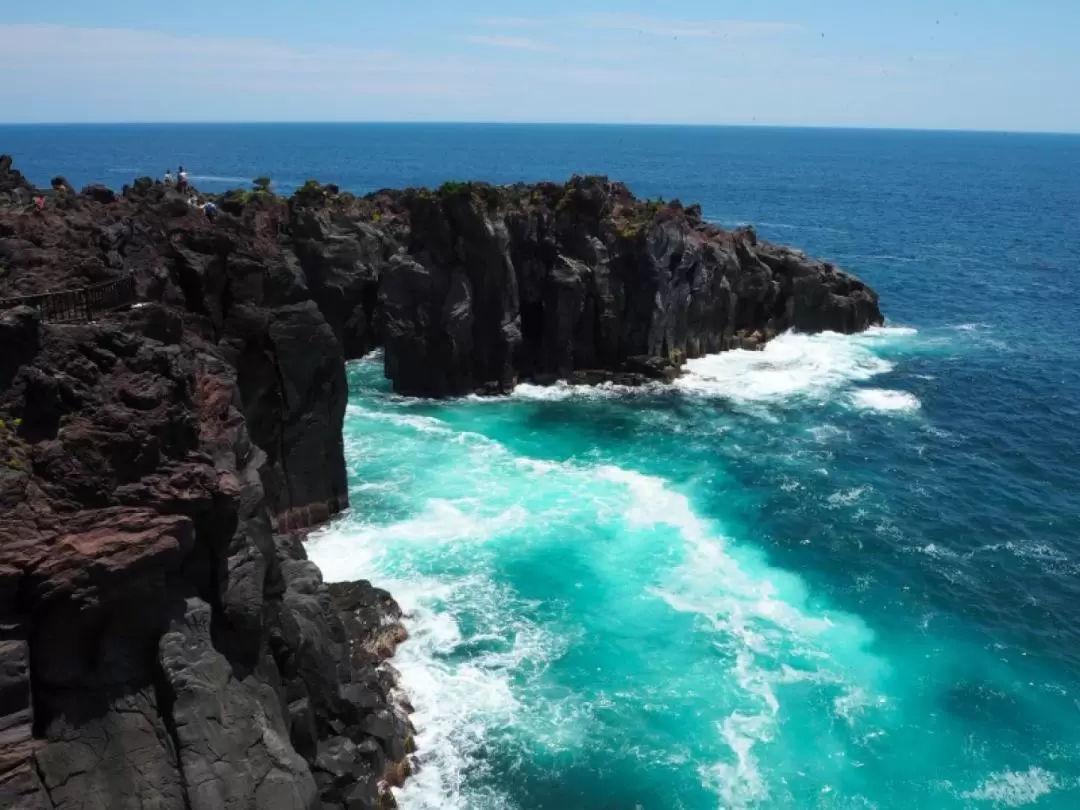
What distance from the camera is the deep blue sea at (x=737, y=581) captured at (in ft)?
105

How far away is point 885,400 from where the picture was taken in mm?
73875

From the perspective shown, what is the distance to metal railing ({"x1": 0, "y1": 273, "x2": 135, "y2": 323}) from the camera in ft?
77.5

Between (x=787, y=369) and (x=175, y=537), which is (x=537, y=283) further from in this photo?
(x=175, y=537)

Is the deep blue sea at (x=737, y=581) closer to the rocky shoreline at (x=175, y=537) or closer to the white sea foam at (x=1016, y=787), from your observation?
the white sea foam at (x=1016, y=787)

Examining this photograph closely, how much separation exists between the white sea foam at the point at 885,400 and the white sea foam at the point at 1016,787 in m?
42.5

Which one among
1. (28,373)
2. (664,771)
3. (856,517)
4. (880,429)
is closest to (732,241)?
(880,429)

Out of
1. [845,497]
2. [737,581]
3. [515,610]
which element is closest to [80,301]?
[515,610]

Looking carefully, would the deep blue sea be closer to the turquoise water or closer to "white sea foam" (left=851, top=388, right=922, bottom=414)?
the turquoise water

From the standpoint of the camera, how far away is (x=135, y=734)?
18891 mm

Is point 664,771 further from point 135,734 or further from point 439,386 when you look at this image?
point 439,386

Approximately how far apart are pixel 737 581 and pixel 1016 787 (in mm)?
16132

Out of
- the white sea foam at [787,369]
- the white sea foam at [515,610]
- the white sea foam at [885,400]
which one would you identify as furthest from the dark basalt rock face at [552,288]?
the white sea foam at [885,400]

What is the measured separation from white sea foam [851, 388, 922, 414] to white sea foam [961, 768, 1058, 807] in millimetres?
42527

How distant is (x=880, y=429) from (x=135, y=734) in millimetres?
60330
